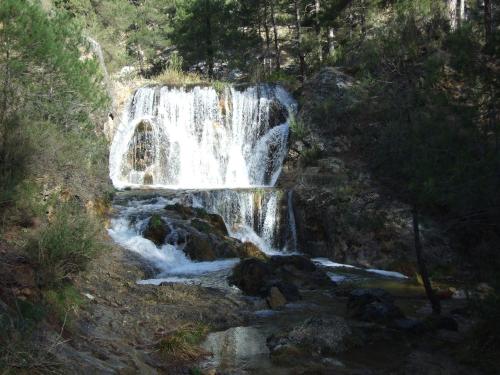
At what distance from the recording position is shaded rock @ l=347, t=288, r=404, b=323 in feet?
27.5

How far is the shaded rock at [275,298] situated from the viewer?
9254 mm

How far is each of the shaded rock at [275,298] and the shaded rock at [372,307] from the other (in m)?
1.29

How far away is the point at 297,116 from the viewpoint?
19.6 metres

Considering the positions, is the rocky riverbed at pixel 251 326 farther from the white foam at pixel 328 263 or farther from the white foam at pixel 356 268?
the white foam at pixel 328 263

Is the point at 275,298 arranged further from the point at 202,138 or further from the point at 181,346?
the point at 202,138

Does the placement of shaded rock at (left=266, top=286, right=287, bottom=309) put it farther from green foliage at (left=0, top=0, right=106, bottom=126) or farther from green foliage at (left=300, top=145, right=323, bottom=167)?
green foliage at (left=300, top=145, right=323, bottom=167)

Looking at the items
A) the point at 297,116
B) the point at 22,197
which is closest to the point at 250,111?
the point at 297,116

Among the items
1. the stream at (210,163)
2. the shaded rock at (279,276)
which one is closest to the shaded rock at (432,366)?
the shaded rock at (279,276)

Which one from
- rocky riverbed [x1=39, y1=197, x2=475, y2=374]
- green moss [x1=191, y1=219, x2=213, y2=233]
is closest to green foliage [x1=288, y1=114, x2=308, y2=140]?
green moss [x1=191, y1=219, x2=213, y2=233]

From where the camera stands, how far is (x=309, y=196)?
16.5 meters

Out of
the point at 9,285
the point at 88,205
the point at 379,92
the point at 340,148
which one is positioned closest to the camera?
the point at 9,285

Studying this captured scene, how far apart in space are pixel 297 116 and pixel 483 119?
13.4 m

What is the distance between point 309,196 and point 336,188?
3.55ft

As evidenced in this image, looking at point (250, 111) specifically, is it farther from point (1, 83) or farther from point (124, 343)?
point (124, 343)
